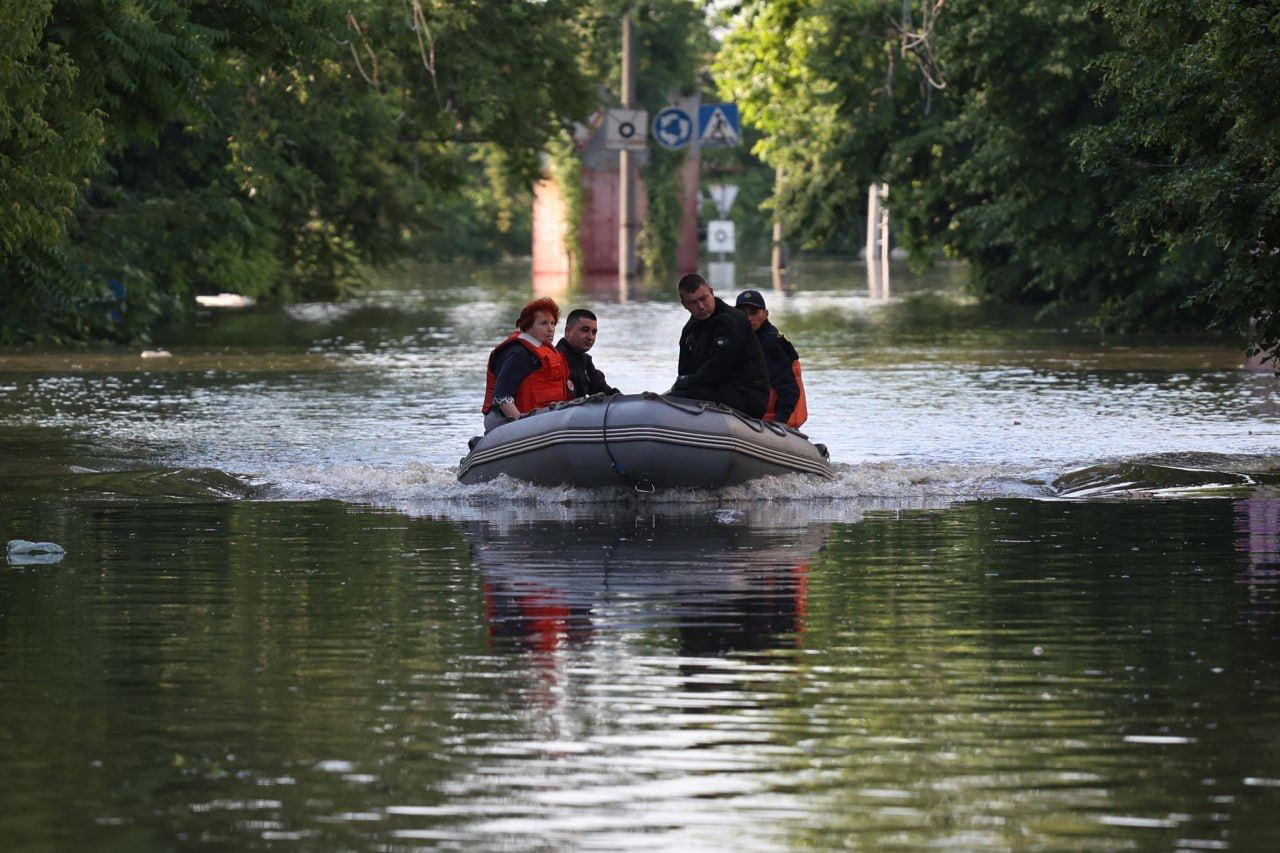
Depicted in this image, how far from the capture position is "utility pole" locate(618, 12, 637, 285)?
63.2 m

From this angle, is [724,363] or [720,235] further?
[720,235]

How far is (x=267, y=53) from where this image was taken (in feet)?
85.3

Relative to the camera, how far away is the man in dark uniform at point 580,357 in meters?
17.5

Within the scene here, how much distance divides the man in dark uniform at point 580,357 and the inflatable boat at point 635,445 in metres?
0.61

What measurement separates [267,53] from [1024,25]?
46.2 ft

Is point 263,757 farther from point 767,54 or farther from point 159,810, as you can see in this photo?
point 767,54

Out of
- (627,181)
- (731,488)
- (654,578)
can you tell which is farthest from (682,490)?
(627,181)

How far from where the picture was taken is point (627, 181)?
6494 centimetres

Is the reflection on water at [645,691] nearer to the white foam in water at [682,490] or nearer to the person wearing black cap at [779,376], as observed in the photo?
the white foam in water at [682,490]

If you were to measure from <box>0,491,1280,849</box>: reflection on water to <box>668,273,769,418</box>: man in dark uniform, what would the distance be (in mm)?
2696

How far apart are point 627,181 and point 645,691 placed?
56.2 meters

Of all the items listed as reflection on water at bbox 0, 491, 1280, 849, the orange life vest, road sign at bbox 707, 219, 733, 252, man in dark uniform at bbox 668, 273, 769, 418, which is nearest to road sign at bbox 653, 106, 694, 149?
road sign at bbox 707, 219, 733, 252

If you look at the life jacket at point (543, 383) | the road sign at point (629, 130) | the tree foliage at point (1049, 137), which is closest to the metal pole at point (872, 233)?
the road sign at point (629, 130)

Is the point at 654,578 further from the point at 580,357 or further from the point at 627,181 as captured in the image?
the point at 627,181
